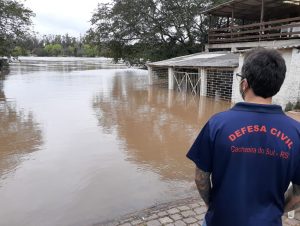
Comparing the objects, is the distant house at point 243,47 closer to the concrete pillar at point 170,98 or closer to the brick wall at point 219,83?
the brick wall at point 219,83

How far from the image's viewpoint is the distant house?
1118cm

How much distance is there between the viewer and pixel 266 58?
160cm

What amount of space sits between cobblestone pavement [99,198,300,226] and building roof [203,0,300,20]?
13786mm

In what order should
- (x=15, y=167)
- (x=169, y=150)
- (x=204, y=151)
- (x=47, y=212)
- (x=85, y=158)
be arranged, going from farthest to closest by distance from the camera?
(x=169, y=150) < (x=85, y=158) < (x=15, y=167) < (x=47, y=212) < (x=204, y=151)

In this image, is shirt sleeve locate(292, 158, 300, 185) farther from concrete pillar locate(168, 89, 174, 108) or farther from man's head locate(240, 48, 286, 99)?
concrete pillar locate(168, 89, 174, 108)

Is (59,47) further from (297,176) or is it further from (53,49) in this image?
(297,176)

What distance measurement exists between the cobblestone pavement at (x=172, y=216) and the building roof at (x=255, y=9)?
45.2 feet

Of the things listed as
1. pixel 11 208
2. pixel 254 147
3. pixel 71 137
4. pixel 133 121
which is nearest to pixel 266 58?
pixel 254 147

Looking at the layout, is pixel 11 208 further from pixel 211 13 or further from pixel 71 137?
pixel 211 13

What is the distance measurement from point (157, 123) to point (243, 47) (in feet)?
30.7

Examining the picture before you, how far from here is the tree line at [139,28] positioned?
2233 centimetres

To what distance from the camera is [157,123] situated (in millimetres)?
10148

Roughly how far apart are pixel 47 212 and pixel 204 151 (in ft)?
11.8

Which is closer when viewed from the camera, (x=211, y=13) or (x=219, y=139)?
(x=219, y=139)
